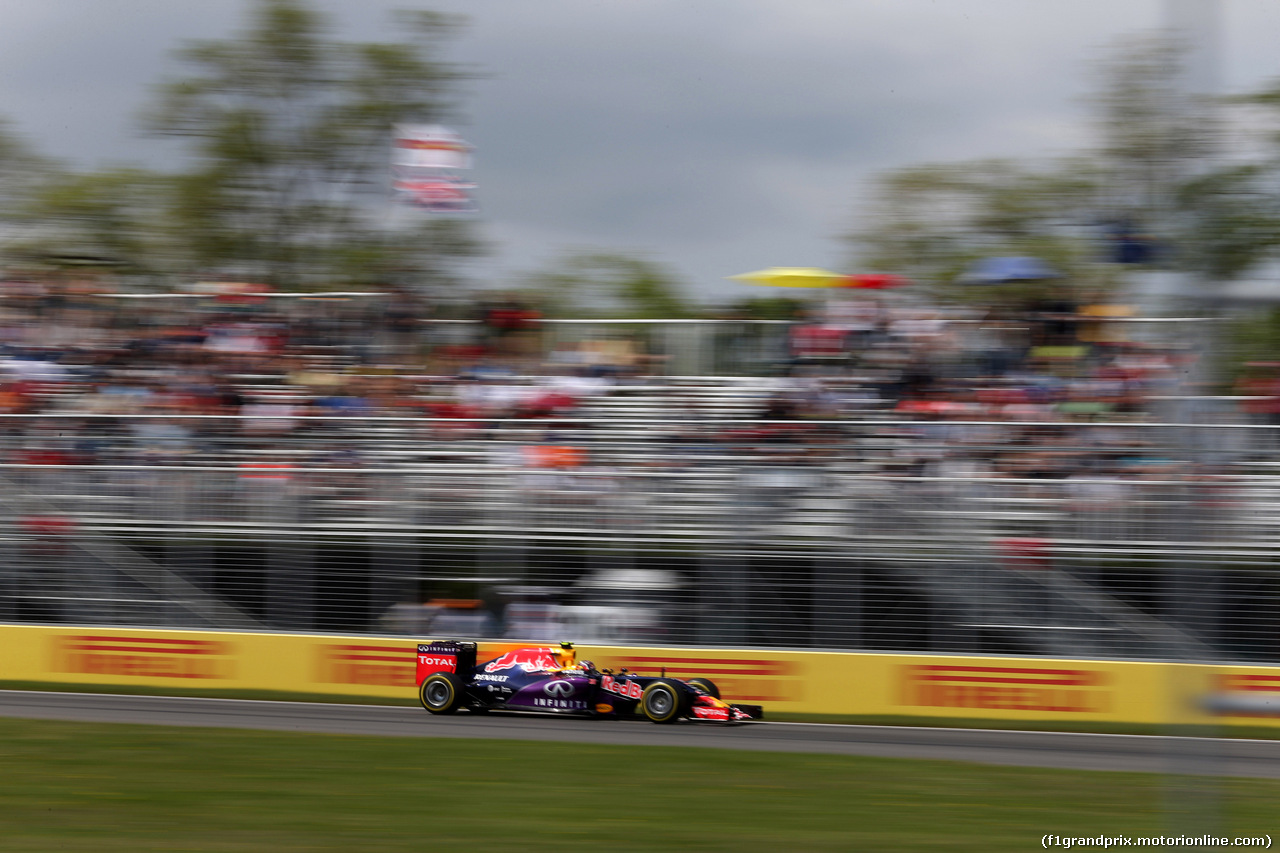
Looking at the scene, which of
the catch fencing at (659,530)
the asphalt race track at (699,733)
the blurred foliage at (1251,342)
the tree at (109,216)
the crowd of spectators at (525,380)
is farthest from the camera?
the tree at (109,216)

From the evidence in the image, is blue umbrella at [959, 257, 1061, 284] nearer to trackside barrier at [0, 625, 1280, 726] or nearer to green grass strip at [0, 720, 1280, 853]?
trackside barrier at [0, 625, 1280, 726]

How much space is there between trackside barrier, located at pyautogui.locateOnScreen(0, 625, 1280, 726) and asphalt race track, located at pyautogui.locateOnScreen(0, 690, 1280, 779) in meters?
0.54

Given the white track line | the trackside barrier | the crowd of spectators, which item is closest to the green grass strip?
the white track line

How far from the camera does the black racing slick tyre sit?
429 inches

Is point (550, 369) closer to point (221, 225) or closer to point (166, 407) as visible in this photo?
point (166, 407)

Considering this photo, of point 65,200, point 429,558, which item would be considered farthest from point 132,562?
point 65,200

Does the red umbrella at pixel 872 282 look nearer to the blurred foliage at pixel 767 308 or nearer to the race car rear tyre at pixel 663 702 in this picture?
the blurred foliage at pixel 767 308

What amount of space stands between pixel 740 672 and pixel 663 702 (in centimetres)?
140

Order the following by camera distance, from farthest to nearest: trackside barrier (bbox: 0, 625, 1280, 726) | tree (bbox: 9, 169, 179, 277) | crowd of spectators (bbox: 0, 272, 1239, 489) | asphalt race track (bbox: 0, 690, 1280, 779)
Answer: tree (bbox: 9, 169, 179, 277), crowd of spectators (bbox: 0, 272, 1239, 489), trackside barrier (bbox: 0, 625, 1280, 726), asphalt race track (bbox: 0, 690, 1280, 779)

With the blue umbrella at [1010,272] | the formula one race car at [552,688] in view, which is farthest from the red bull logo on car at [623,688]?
the blue umbrella at [1010,272]

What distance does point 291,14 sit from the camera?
76.1ft

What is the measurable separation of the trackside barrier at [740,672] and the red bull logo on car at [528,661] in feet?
2.93

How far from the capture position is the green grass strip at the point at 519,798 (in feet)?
19.8

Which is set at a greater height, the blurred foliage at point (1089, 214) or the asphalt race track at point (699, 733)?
the blurred foliage at point (1089, 214)
